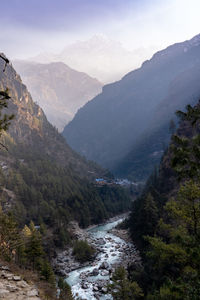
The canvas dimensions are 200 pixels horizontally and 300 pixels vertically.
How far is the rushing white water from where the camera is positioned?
4042 centimetres

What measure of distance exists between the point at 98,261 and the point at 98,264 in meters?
2.32

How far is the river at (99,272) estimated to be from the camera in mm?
40594

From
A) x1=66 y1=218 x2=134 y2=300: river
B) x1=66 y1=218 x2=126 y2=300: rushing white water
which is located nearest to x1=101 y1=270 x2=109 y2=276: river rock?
x1=66 y1=218 x2=134 y2=300: river

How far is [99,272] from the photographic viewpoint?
49.6 metres

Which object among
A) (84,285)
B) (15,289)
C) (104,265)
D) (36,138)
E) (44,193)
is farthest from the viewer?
(36,138)

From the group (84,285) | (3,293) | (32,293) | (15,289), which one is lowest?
(84,285)

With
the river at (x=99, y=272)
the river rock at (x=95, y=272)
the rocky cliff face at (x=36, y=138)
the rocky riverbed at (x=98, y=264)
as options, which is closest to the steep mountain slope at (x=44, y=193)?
the rocky cliff face at (x=36, y=138)

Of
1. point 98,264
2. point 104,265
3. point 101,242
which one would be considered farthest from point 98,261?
point 101,242

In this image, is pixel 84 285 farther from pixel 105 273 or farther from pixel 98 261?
pixel 98 261

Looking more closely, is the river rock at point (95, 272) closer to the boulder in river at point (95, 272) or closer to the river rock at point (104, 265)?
the boulder in river at point (95, 272)

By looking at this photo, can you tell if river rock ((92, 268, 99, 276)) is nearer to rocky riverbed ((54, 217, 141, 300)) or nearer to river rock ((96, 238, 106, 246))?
rocky riverbed ((54, 217, 141, 300))

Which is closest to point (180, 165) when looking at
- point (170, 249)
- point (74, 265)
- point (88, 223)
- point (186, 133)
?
point (170, 249)

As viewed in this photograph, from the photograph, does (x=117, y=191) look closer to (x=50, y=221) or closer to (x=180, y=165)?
(x=50, y=221)

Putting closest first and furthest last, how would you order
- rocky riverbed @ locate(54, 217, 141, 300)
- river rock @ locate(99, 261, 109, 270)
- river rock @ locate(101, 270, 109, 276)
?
1. rocky riverbed @ locate(54, 217, 141, 300)
2. river rock @ locate(101, 270, 109, 276)
3. river rock @ locate(99, 261, 109, 270)
